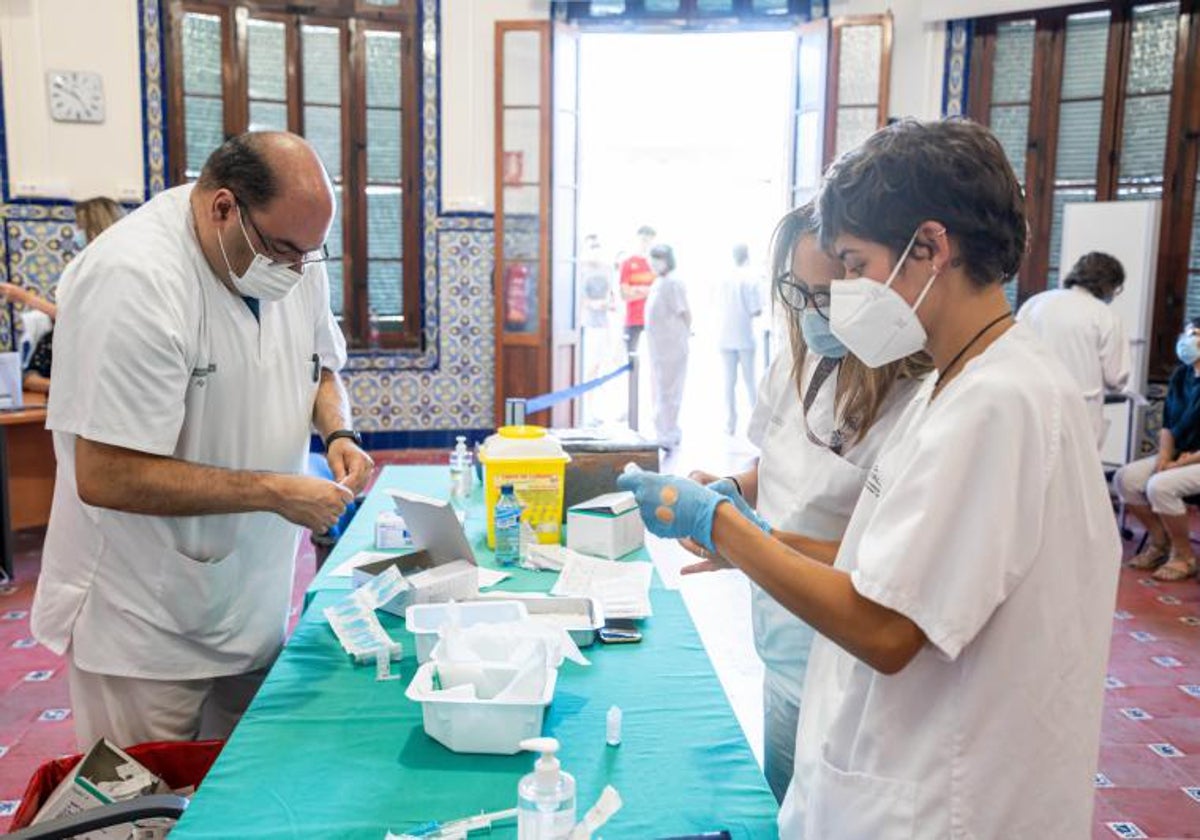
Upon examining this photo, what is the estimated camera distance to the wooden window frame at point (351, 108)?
6.73m

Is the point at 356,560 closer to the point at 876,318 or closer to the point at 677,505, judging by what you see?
the point at 677,505

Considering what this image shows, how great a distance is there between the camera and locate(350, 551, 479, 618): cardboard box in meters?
1.99

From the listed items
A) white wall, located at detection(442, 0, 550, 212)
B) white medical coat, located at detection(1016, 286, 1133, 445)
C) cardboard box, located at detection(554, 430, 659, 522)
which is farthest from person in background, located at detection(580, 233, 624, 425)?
cardboard box, located at detection(554, 430, 659, 522)

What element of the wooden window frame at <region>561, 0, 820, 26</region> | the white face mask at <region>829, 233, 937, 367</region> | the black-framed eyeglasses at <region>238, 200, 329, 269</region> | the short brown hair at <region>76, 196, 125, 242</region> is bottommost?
the white face mask at <region>829, 233, 937, 367</region>

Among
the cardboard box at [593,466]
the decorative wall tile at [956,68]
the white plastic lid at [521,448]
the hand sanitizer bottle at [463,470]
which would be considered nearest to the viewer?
the white plastic lid at [521,448]

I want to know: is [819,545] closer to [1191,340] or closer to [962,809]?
[962,809]

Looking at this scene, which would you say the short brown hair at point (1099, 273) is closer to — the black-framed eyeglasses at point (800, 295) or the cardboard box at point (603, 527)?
the cardboard box at point (603, 527)

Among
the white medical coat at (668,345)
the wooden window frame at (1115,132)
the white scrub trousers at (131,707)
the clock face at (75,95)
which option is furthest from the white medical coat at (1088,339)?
the clock face at (75,95)

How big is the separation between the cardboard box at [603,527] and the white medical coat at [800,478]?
61cm

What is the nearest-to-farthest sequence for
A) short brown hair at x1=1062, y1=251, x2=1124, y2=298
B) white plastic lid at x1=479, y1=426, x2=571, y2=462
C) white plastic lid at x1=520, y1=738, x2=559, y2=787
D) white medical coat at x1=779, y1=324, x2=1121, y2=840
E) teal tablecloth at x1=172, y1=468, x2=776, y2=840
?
1. white medical coat at x1=779, y1=324, x2=1121, y2=840
2. white plastic lid at x1=520, y1=738, x2=559, y2=787
3. teal tablecloth at x1=172, y1=468, x2=776, y2=840
4. white plastic lid at x1=479, y1=426, x2=571, y2=462
5. short brown hair at x1=1062, y1=251, x2=1124, y2=298

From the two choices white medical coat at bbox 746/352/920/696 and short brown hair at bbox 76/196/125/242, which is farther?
short brown hair at bbox 76/196/125/242

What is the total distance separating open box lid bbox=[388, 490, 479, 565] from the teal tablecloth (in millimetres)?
327

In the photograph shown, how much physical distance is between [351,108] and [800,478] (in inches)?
246

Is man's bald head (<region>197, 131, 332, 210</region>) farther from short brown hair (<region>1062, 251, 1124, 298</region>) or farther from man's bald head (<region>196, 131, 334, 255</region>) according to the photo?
short brown hair (<region>1062, 251, 1124, 298</region>)
